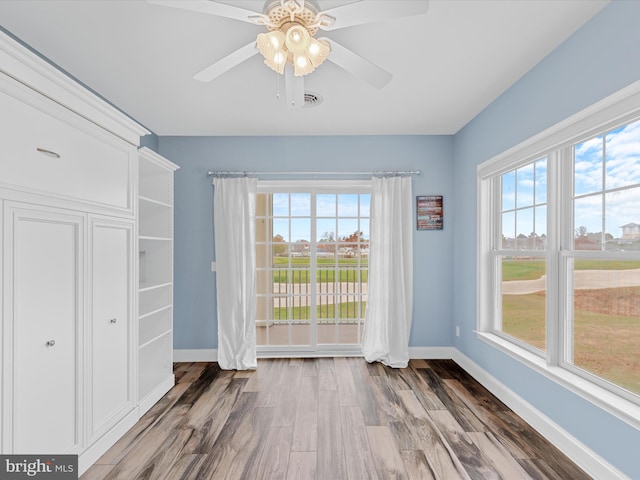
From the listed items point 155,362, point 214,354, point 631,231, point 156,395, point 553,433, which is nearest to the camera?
point 631,231

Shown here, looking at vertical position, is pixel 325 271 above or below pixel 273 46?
below

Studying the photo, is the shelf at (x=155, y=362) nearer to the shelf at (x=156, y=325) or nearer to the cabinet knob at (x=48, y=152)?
the shelf at (x=156, y=325)

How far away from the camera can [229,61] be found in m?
1.79

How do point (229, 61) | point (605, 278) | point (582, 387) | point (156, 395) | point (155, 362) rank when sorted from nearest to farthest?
point (229, 61) → point (582, 387) → point (605, 278) → point (156, 395) → point (155, 362)

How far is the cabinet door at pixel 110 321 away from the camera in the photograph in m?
2.22

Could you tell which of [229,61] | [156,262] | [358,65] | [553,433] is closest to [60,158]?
[229,61]

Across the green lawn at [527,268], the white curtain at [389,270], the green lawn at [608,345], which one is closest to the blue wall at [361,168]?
the white curtain at [389,270]

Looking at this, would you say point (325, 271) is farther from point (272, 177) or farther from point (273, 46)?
point (273, 46)

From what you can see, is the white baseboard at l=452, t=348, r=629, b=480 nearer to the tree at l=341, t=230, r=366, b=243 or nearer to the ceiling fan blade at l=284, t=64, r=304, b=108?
the tree at l=341, t=230, r=366, b=243

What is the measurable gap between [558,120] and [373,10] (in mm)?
1591

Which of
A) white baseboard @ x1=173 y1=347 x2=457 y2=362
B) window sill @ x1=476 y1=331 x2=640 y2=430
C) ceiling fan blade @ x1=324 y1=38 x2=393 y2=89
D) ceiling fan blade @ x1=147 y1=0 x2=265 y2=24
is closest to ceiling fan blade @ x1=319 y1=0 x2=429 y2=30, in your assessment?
ceiling fan blade @ x1=324 y1=38 x2=393 y2=89

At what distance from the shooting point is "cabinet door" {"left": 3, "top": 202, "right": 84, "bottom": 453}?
164cm

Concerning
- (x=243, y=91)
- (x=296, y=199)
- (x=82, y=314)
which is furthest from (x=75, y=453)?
(x=296, y=199)

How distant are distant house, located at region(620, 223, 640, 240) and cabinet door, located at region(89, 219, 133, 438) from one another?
318 centimetres
